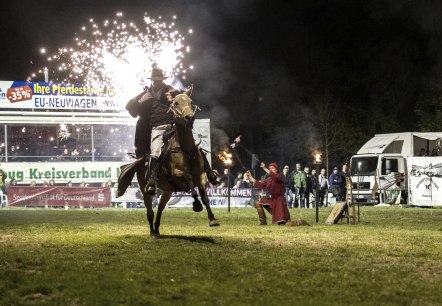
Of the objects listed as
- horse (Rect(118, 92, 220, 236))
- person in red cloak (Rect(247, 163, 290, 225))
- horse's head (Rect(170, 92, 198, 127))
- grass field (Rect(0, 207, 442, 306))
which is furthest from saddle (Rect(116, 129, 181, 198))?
person in red cloak (Rect(247, 163, 290, 225))

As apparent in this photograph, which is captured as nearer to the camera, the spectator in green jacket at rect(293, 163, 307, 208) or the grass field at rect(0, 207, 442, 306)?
the grass field at rect(0, 207, 442, 306)

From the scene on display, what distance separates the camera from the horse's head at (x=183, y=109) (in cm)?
1381

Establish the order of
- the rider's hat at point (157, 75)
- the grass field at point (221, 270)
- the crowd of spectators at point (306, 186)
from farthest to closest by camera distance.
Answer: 1. the crowd of spectators at point (306, 186)
2. the rider's hat at point (157, 75)
3. the grass field at point (221, 270)

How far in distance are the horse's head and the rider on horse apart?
0.77 metres

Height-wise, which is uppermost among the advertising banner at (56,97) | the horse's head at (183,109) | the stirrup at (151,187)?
the advertising banner at (56,97)

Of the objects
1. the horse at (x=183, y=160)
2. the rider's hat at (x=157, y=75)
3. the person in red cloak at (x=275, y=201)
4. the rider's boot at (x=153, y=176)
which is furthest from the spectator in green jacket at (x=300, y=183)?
the rider's boot at (x=153, y=176)

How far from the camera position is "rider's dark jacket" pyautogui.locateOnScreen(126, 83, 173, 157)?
15406 mm

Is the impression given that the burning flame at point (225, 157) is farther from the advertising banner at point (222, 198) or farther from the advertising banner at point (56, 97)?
the advertising banner at point (56, 97)

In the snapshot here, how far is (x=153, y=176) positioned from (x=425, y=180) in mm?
19543

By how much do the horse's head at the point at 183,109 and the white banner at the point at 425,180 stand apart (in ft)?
63.7

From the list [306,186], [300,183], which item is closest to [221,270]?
[300,183]

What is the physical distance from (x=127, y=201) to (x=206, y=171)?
73.9 feet

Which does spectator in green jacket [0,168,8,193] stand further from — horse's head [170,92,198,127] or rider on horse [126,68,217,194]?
horse's head [170,92,198,127]

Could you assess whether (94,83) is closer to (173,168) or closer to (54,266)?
(173,168)
